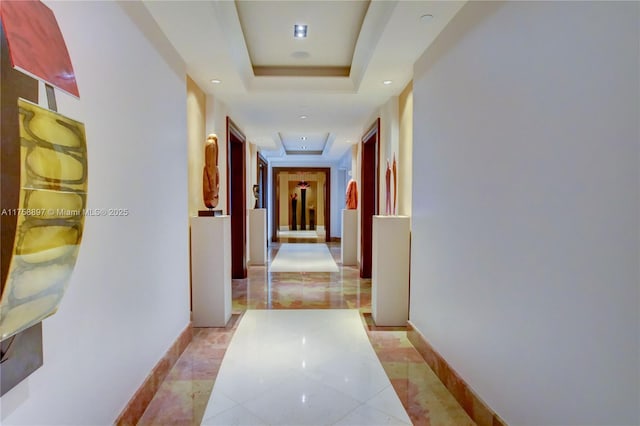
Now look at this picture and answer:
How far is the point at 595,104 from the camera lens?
1284 mm

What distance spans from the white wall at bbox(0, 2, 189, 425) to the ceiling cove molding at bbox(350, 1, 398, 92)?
1.71 metres

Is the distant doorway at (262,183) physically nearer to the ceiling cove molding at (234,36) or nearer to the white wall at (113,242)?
the ceiling cove molding at (234,36)

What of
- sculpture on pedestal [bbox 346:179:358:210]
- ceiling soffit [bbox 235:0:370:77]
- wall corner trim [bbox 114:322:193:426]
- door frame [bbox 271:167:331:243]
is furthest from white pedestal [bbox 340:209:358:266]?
wall corner trim [bbox 114:322:193:426]

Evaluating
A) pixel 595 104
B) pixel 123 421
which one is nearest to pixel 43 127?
pixel 123 421

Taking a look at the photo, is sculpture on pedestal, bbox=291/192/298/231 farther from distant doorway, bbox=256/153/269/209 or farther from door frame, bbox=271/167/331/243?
distant doorway, bbox=256/153/269/209

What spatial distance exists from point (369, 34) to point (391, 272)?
241cm

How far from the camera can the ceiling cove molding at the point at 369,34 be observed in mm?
2611

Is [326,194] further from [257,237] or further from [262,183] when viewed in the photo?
[257,237]

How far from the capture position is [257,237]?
24.2 feet

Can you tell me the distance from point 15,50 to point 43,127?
0.26 m

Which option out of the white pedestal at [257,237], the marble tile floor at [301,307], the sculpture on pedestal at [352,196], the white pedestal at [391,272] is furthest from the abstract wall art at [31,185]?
the sculpture on pedestal at [352,196]

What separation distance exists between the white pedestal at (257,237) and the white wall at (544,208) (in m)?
5.25

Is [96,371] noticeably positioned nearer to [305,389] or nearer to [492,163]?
[305,389]

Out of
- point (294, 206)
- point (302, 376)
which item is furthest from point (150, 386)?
point (294, 206)
